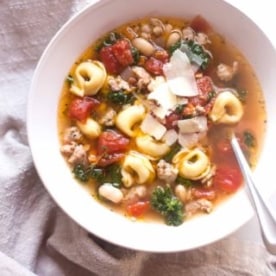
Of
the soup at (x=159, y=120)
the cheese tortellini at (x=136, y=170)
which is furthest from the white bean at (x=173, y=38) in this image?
the cheese tortellini at (x=136, y=170)

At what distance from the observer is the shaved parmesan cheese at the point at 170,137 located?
6.31ft

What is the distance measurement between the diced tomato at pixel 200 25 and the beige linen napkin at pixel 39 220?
12.8 inches

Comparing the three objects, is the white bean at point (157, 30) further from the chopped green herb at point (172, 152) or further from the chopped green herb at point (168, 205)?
the chopped green herb at point (168, 205)

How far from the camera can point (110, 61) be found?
196 centimetres

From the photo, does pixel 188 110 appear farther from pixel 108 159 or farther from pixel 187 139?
pixel 108 159

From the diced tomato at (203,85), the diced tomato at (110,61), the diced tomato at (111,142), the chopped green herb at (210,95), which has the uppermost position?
the diced tomato at (203,85)

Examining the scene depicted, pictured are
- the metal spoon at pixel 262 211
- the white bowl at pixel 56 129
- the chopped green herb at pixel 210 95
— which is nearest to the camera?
the metal spoon at pixel 262 211

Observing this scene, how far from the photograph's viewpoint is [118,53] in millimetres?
1951

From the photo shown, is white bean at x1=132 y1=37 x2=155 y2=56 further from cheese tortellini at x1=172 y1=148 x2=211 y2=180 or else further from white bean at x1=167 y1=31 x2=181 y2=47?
cheese tortellini at x1=172 y1=148 x2=211 y2=180

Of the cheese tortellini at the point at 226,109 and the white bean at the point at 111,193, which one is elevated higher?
the cheese tortellini at the point at 226,109

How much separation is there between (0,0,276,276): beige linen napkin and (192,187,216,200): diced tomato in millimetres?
148

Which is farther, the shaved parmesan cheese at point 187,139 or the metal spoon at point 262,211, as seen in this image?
the shaved parmesan cheese at point 187,139

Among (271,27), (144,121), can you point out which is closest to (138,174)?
(144,121)

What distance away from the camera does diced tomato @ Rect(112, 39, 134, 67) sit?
6.40ft
